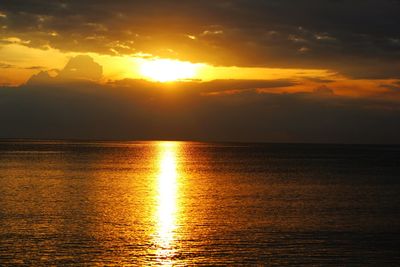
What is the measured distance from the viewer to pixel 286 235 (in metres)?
38.7

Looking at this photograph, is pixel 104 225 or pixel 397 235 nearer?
pixel 397 235

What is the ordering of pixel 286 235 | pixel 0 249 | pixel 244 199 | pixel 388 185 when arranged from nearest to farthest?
pixel 0 249
pixel 286 235
pixel 244 199
pixel 388 185

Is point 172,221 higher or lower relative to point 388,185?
lower

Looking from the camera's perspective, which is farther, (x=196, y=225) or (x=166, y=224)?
(x=166, y=224)

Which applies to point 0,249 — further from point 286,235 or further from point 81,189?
point 81,189

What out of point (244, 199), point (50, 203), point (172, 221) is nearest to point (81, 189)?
point (50, 203)

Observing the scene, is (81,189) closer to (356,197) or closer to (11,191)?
(11,191)

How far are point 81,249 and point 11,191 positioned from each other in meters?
34.1

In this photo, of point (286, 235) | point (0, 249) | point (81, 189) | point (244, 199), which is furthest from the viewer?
point (81, 189)

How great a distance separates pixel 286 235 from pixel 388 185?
47.6m

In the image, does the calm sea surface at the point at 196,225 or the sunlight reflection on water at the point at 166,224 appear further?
the sunlight reflection on water at the point at 166,224

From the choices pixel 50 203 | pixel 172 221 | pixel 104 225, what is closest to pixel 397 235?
pixel 172 221

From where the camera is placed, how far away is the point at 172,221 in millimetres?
45531

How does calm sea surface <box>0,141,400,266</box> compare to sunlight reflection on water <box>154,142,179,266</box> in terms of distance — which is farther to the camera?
sunlight reflection on water <box>154,142,179,266</box>
